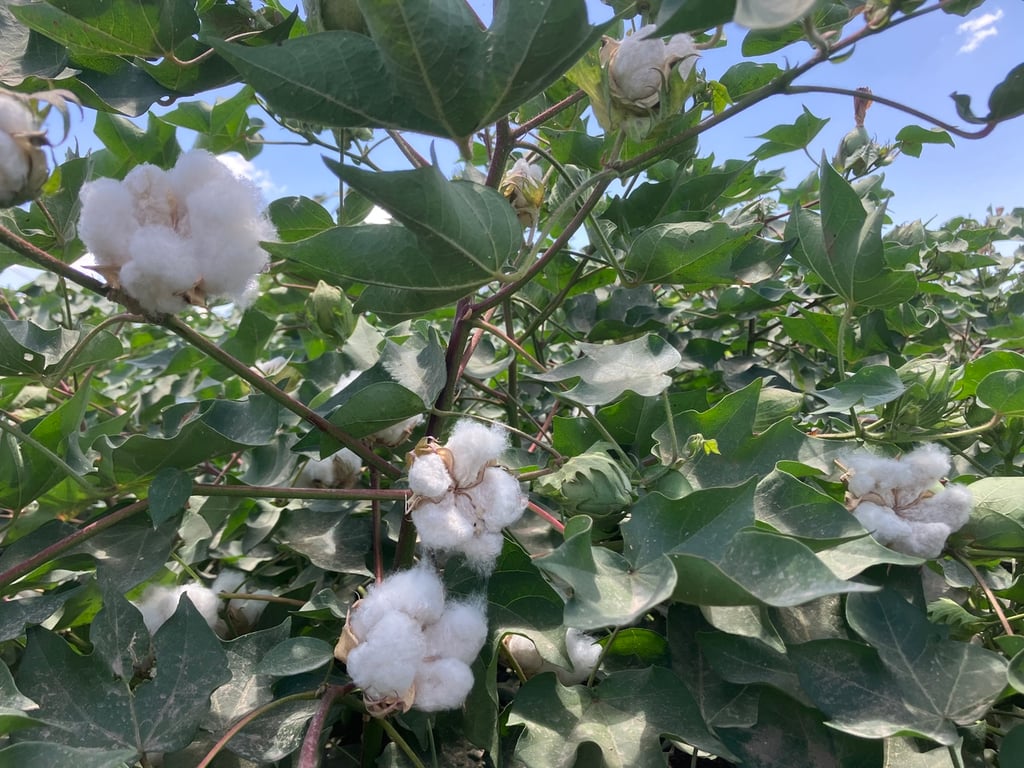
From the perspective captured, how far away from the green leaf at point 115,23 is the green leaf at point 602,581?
74 centimetres

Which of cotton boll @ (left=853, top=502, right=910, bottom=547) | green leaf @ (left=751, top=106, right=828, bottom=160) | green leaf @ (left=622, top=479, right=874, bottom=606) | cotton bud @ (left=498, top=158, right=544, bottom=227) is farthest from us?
green leaf @ (left=751, top=106, right=828, bottom=160)

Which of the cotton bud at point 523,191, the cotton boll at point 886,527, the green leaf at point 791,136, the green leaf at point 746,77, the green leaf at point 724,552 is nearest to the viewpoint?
the green leaf at point 724,552

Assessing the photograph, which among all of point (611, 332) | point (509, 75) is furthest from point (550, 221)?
point (611, 332)

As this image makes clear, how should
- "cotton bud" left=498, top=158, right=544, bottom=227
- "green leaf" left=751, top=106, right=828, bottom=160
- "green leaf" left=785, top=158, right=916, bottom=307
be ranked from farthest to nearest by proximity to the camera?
1. "green leaf" left=751, top=106, right=828, bottom=160
2. "cotton bud" left=498, top=158, right=544, bottom=227
3. "green leaf" left=785, top=158, right=916, bottom=307

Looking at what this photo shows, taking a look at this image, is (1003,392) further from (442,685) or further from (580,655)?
(442,685)

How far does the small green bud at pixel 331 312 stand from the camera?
1.03 meters

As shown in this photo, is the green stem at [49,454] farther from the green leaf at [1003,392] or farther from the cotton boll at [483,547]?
the green leaf at [1003,392]

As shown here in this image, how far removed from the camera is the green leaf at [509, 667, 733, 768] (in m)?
0.66

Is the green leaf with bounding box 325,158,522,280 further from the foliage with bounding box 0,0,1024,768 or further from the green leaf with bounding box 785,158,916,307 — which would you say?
the green leaf with bounding box 785,158,916,307

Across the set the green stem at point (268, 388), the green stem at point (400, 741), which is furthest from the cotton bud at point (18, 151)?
the green stem at point (400, 741)

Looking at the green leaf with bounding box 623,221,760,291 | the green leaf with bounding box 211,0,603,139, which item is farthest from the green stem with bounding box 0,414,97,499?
the green leaf with bounding box 623,221,760,291

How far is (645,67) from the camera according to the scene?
0.73 metres

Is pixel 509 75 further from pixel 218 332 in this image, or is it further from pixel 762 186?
pixel 218 332

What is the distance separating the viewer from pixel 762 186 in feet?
4.81
